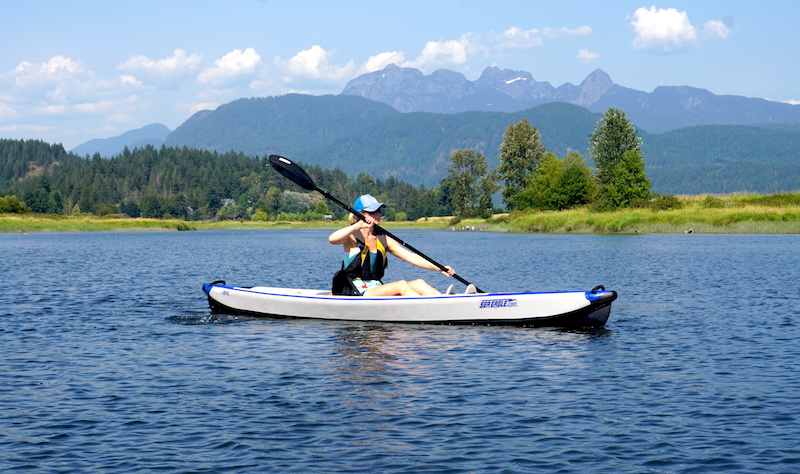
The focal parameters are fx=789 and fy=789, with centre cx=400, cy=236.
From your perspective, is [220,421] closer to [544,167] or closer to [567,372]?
[567,372]

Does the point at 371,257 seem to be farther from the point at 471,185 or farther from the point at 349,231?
the point at 471,185

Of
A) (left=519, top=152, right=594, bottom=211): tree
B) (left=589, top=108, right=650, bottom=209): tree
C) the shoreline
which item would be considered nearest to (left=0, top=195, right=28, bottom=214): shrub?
the shoreline

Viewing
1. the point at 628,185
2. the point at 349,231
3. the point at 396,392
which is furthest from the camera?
the point at 628,185

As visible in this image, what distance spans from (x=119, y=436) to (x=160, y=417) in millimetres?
801

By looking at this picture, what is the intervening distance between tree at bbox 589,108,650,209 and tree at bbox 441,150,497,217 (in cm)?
3679

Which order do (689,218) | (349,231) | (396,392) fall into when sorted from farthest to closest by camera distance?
(689,218) < (349,231) < (396,392)

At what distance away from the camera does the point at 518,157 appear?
4289 inches

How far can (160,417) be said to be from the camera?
9688mm

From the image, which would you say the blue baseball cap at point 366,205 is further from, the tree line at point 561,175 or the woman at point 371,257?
the tree line at point 561,175

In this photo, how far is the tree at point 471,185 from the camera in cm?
12838

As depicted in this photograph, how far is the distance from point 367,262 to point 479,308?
2.55 metres

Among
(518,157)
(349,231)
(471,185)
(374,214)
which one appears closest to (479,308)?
(374,214)

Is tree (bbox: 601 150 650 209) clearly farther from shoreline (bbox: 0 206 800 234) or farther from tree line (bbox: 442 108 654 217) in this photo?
shoreline (bbox: 0 206 800 234)

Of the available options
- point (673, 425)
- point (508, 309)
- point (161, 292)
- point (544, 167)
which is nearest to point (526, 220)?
point (544, 167)
